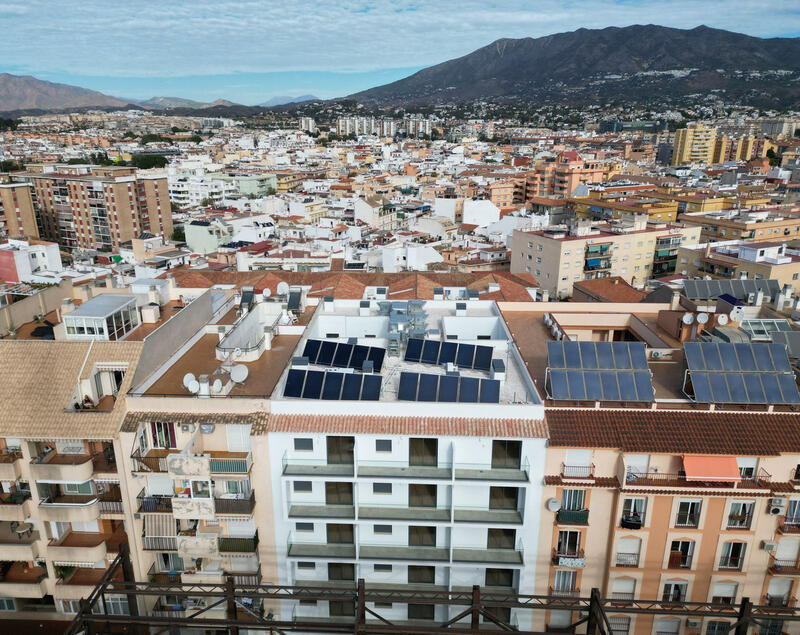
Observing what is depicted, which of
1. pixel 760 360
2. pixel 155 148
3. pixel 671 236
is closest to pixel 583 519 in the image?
pixel 760 360

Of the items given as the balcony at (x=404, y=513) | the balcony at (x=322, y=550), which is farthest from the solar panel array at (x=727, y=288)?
the balcony at (x=322, y=550)

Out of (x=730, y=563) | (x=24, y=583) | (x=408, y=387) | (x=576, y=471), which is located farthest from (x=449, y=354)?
(x=24, y=583)

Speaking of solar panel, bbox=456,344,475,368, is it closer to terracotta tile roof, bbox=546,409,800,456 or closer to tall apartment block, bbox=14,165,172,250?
terracotta tile roof, bbox=546,409,800,456

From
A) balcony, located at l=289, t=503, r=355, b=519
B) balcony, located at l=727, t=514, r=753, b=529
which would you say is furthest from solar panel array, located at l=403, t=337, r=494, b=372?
balcony, located at l=727, t=514, r=753, b=529

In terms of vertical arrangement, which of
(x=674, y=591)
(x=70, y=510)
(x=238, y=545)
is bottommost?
(x=674, y=591)

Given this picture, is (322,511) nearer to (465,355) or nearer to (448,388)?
(448,388)
